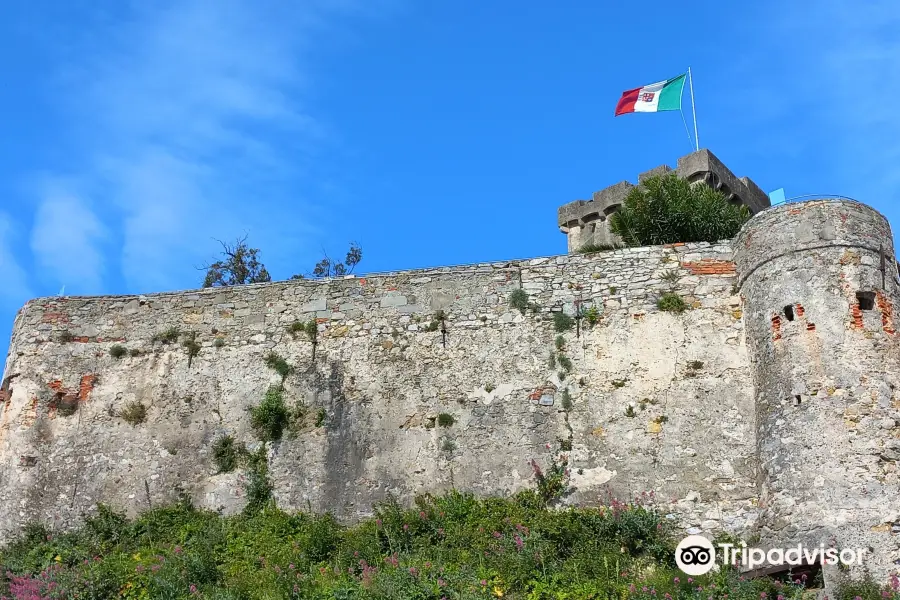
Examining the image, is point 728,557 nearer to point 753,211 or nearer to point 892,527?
point 892,527

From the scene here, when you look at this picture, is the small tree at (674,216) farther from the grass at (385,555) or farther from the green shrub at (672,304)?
the grass at (385,555)

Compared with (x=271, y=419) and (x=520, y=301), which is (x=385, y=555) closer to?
(x=271, y=419)

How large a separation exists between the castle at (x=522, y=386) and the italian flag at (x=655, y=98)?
5603 millimetres

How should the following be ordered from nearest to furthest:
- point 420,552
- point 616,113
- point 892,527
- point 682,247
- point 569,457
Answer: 1. point 892,527
2. point 420,552
3. point 569,457
4. point 682,247
5. point 616,113

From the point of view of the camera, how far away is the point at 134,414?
1645 cm

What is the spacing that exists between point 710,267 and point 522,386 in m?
3.27

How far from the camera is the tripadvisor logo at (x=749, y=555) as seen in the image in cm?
1237

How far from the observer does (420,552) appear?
13695 millimetres

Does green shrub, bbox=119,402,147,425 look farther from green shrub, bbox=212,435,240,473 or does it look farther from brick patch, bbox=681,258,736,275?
brick patch, bbox=681,258,736,275

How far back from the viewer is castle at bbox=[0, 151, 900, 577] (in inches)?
530

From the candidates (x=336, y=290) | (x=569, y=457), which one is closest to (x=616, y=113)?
(x=336, y=290)

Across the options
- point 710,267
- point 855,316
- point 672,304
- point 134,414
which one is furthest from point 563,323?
point 134,414

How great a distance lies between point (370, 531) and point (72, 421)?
538 centimetres

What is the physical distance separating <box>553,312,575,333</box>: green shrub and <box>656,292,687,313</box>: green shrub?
1294mm
